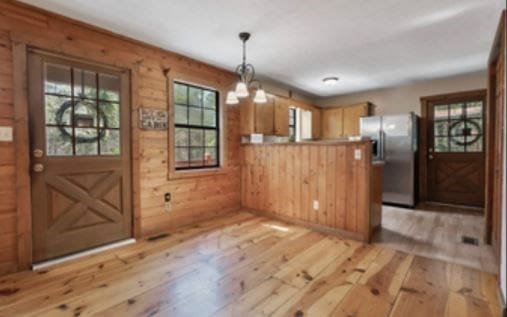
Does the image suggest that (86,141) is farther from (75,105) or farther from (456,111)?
(456,111)

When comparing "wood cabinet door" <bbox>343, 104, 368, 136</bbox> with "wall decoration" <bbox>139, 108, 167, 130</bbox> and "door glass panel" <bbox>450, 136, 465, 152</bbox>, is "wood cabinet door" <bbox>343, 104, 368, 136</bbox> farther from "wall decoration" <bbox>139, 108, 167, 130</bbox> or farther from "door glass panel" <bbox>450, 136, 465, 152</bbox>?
"wall decoration" <bbox>139, 108, 167, 130</bbox>

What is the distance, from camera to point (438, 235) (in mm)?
3285

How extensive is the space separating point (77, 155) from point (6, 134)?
565mm

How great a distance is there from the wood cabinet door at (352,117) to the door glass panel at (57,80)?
5.10 metres

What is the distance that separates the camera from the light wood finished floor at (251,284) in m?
1.83

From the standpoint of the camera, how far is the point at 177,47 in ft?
10.9

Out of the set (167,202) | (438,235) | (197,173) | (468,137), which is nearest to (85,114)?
(167,202)

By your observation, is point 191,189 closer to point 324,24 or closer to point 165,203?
point 165,203

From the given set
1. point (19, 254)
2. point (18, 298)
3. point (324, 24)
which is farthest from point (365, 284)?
point (19, 254)

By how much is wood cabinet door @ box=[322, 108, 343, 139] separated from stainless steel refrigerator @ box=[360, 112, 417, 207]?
92cm

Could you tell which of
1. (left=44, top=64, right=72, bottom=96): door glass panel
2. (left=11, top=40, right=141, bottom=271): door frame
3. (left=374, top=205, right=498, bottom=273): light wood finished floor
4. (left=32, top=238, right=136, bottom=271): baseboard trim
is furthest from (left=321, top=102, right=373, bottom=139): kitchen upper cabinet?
(left=11, top=40, right=141, bottom=271): door frame

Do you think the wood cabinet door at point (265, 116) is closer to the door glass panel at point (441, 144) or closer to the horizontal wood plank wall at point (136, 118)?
the horizontal wood plank wall at point (136, 118)

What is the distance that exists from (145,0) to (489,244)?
4.32m

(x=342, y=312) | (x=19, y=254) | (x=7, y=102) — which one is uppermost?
(x=7, y=102)
